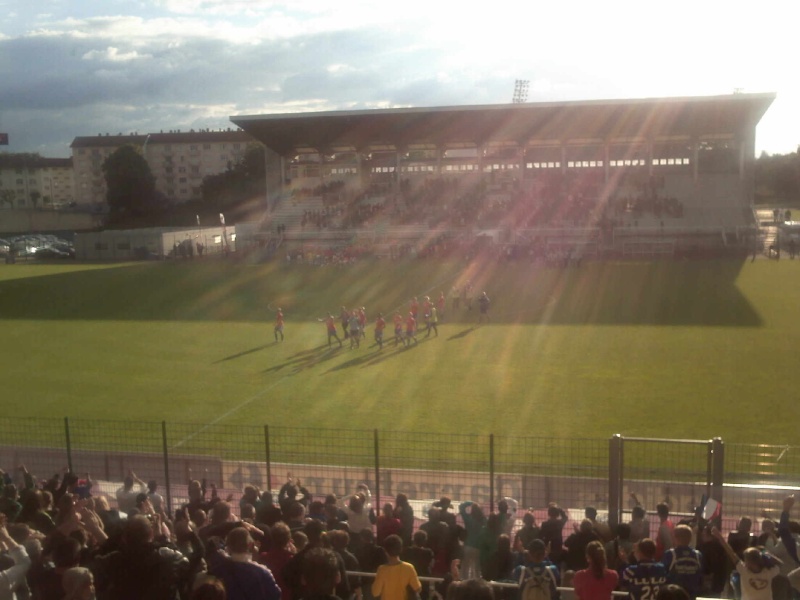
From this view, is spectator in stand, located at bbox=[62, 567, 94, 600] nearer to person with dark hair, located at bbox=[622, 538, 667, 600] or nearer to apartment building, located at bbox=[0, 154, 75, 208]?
person with dark hair, located at bbox=[622, 538, 667, 600]

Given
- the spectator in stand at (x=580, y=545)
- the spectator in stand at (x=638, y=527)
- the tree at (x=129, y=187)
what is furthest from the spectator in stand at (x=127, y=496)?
the tree at (x=129, y=187)

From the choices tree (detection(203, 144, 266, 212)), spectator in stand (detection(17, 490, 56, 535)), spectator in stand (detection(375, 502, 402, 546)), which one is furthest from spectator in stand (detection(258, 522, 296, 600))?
A: tree (detection(203, 144, 266, 212))

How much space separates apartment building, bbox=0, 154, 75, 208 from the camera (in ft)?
313

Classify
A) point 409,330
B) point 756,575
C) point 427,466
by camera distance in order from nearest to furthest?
point 756,575, point 427,466, point 409,330

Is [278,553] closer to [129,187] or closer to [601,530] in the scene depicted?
[601,530]

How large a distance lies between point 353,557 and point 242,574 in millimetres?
1230

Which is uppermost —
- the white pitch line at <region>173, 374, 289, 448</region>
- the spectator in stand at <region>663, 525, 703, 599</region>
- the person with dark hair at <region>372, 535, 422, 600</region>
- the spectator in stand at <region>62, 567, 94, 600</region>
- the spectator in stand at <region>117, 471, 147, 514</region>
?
the spectator in stand at <region>62, 567, 94, 600</region>

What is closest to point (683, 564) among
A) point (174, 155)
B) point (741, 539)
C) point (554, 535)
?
point (741, 539)

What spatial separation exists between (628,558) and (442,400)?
8.40 meters

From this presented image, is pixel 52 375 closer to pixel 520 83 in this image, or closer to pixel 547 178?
pixel 547 178

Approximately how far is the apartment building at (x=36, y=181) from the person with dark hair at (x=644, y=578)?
95.5 metres

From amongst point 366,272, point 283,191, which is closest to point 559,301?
point 366,272

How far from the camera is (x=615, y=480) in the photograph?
24.0ft

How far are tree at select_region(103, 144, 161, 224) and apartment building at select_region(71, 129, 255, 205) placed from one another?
17230 millimetres
